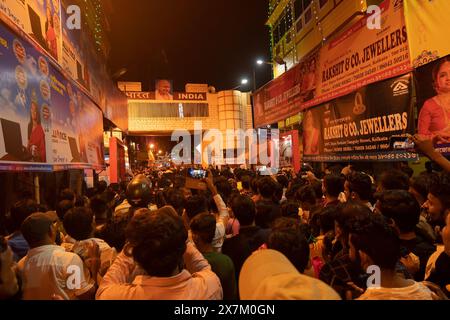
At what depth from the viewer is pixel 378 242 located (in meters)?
1.78

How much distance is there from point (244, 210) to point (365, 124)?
475 centimetres

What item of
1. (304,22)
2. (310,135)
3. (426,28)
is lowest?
(310,135)

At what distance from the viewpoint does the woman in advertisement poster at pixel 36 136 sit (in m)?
5.13

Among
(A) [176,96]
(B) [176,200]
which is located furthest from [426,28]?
(A) [176,96]

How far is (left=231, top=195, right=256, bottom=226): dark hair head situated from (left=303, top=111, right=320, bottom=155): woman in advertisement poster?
19.8 ft

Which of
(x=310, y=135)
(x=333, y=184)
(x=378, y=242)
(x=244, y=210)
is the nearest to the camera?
(x=378, y=242)

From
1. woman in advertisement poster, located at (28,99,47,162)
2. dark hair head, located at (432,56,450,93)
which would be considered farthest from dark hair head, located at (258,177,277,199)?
woman in advertisement poster, located at (28,99,47,162)

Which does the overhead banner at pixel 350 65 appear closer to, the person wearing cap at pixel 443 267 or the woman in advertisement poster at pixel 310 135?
the woman in advertisement poster at pixel 310 135

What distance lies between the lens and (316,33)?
16641 millimetres

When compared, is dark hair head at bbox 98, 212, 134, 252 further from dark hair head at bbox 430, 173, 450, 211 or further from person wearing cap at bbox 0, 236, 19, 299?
dark hair head at bbox 430, 173, 450, 211

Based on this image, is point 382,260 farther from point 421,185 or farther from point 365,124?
point 365,124

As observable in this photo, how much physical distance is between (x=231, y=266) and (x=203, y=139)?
2770cm

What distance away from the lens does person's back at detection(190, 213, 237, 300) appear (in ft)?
8.10
